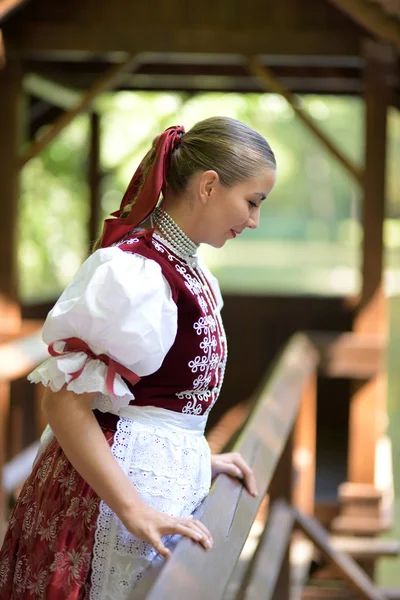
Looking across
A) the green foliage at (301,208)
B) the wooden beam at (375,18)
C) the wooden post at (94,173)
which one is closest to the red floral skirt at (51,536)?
the wooden beam at (375,18)

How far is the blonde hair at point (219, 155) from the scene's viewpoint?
1594mm

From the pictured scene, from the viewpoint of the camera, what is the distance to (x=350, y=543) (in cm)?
537

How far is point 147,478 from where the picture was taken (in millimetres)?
1572

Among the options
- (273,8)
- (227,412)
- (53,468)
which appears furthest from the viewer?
(227,412)

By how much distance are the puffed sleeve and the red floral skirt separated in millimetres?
169

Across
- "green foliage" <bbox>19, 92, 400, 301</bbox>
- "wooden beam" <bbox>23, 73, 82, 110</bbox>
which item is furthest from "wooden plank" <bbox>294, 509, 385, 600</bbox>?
"green foliage" <bbox>19, 92, 400, 301</bbox>

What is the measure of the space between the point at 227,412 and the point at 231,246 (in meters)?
14.5

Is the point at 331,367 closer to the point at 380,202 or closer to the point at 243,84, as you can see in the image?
the point at 380,202

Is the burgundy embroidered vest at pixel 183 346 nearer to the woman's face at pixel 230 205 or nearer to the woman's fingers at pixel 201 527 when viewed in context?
the woman's face at pixel 230 205

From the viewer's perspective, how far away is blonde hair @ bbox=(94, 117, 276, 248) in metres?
1.59

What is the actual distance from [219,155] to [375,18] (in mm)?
3482

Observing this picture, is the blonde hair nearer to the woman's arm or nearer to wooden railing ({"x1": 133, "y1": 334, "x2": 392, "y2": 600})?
the woman's arm

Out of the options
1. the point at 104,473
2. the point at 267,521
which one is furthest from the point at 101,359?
the point at 267,521

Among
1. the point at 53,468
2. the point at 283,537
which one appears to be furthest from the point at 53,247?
the point at 53,468
